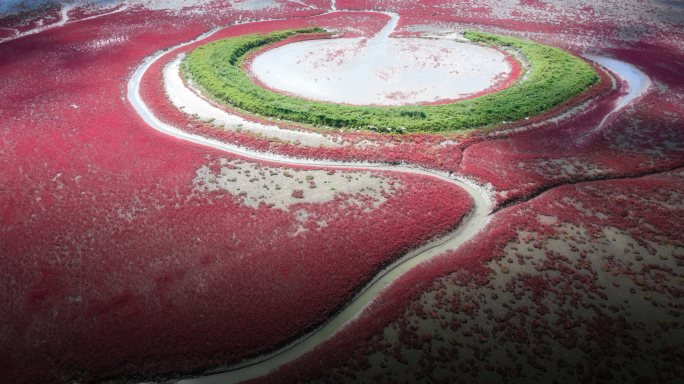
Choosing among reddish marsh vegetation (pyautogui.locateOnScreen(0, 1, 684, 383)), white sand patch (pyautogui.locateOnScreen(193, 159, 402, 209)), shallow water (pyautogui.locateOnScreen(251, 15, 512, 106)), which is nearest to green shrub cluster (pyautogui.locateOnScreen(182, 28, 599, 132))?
reddish marsh vegetation (pyautogui.locateOnScreen(0, 1, 684, 383))

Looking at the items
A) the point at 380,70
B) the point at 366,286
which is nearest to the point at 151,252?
the point at 366,286

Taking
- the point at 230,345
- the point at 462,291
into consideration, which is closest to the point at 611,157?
the point at 462,291

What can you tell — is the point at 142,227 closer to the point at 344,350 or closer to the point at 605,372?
the point at 344,350

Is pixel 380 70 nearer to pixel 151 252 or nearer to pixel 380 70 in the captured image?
pixel 380 70

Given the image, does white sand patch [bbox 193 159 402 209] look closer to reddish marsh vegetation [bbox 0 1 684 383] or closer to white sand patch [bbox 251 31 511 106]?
reddish marsh vegetation [bbox 0 1 684 383]

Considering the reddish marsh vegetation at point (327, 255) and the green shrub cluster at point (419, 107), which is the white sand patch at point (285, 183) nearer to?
the reddish marsh vegetation at point (327, 255)

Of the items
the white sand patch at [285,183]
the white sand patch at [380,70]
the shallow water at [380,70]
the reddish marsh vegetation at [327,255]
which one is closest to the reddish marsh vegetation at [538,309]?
the reddish marsh vegetation at [327,255]
